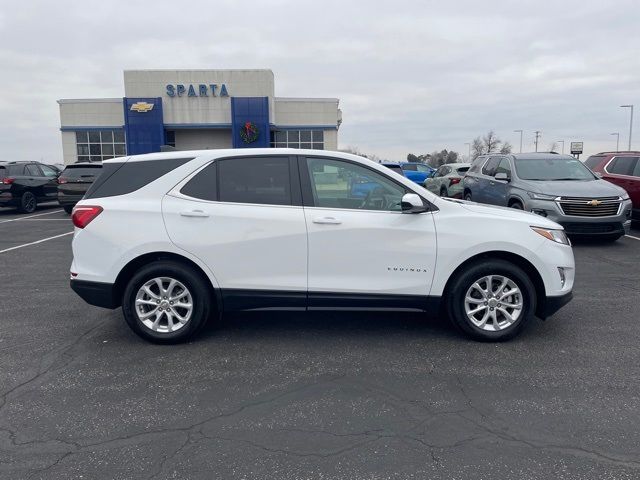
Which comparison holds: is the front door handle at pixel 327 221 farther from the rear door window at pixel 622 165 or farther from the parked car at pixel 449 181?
the parked car at pixel 449 181

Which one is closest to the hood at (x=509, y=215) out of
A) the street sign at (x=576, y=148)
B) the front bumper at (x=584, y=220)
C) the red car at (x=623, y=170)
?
the front bumper at (x=584, y=220)

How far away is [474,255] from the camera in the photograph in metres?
4.57

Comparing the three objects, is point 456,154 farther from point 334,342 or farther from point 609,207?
point 334,342

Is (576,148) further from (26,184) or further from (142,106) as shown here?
(142,106)

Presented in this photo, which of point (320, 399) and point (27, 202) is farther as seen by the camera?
point (27, 202)

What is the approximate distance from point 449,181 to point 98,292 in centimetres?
1395

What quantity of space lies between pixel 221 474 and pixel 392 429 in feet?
3.62

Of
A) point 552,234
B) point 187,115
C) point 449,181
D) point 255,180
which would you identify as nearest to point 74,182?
point 449,181

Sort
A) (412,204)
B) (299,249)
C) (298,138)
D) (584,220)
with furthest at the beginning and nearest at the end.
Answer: (298,138)
(584,220)
(299,249)
(412,204)

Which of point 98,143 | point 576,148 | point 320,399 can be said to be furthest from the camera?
point 98,143

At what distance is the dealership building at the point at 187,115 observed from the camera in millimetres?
37125

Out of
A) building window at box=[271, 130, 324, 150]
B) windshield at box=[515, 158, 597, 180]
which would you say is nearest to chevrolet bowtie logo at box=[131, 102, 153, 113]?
building window at box=[271, 130, 324, 150]

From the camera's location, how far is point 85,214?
4.59 m

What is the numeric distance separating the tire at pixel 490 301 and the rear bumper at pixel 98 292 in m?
3.08
